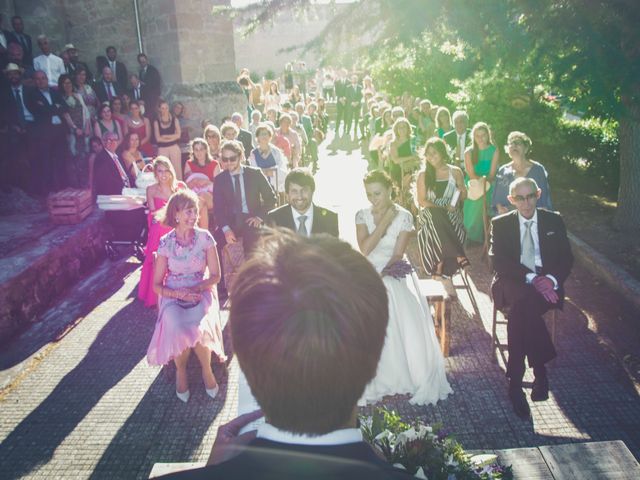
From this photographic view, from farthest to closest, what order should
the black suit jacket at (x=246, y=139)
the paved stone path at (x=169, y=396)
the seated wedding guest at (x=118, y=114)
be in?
the seated wedding guest at (x=118, y=114)
the black suit jacket at (x=246, y=139)
the paved stone path at (x=169, y=396)

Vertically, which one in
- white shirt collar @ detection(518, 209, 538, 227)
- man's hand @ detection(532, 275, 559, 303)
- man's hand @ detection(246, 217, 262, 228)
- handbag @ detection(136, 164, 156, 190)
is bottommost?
man's hand @ detection(532, 275, 559, 303)

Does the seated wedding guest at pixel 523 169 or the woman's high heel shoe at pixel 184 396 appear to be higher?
the seated wedding guest at pixel 523 169

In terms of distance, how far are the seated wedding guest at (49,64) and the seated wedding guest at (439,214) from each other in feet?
26.2

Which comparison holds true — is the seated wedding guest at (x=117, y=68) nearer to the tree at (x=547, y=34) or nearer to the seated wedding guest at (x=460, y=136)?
the seated wedding guest at (x=460, y=136)

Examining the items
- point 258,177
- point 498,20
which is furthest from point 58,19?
point 498,20

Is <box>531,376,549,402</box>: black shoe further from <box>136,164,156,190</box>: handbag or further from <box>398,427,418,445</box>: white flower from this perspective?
<box>136,164,156,190</box>: handbag

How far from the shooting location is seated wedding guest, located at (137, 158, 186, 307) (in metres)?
6.21

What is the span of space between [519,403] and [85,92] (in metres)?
10.0

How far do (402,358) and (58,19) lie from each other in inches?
512

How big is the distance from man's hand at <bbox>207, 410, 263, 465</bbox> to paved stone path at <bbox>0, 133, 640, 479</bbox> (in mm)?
2600

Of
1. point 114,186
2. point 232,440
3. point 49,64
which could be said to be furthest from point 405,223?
point 49,64

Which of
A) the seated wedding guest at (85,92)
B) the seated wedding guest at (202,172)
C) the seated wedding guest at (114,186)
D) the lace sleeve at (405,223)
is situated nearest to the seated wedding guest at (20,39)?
the seated wedding guest at (85,92)

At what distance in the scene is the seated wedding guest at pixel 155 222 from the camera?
6.21 m

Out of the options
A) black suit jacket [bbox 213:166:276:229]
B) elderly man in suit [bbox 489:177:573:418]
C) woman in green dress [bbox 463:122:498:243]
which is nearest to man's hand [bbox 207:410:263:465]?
elderly man in suit [bbox 489:177:573:418]
